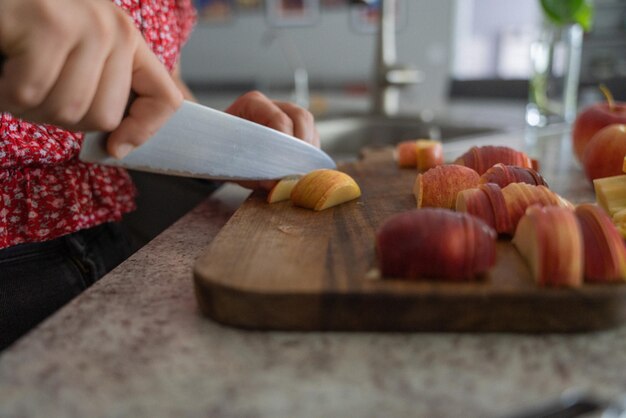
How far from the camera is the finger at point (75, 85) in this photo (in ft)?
1.30

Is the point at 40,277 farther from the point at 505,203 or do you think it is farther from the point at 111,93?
the point at 505,203

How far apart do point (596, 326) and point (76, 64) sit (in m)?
0.43

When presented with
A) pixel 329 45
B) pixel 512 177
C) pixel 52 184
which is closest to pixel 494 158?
pixel 512 177

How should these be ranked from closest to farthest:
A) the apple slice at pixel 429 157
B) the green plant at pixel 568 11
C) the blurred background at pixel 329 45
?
the apple slice at pixel 429 157, the green plant at pixel 568 11, the blurred background at pixel 329 45

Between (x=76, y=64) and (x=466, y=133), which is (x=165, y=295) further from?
(x=466, y=133)

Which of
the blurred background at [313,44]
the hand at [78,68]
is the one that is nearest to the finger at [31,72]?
the hand at [78,68]

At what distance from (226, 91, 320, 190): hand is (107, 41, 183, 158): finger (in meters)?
0.25

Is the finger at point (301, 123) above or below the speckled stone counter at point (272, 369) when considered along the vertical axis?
above

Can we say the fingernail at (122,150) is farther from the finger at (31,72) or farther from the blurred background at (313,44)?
the blurred background at (313,44)

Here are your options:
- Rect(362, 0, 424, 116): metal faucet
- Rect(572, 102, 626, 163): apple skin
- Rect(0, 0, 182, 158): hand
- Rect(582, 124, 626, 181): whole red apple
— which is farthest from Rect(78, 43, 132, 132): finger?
Rect(362, 0, 424, 116): metal faucet

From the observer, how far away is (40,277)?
688 millimetres

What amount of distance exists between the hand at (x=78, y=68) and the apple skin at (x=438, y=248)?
0.80 feet

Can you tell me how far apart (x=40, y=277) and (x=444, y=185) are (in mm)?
521

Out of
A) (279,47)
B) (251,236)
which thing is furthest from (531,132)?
(279,47)
